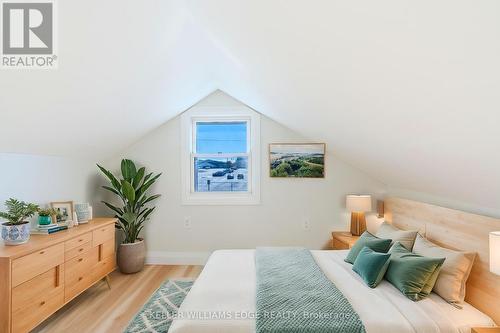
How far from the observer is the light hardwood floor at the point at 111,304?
8.01 ft

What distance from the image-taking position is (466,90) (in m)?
1.12

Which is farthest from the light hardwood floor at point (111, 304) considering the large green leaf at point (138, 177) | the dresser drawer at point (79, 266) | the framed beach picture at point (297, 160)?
the framed beach picture at point (297, 160)

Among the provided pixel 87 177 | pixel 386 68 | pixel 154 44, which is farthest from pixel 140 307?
pixel 386 68

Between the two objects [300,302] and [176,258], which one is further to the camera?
[176,258]

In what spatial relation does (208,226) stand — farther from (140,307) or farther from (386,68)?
(386,68)

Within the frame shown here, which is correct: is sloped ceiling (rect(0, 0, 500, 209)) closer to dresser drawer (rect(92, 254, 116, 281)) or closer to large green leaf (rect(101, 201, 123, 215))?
large green leaf (rect(101, 201, 123, 215))

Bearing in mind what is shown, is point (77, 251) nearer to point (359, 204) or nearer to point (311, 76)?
point (311, 76)

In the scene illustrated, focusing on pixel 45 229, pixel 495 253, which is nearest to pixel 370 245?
pixel 495 253

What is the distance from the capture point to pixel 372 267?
214 centimetres

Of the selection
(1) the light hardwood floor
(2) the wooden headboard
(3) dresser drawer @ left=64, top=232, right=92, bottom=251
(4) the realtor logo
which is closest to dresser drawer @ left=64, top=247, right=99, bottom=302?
(3) dresser drawer @ left=64, top=232, right=92, bottom=251

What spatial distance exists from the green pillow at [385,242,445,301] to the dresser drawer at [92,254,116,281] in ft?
9.80

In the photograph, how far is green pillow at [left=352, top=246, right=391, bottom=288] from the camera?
2094 millimetres

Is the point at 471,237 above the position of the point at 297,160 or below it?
below

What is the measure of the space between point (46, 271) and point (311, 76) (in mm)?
2673
